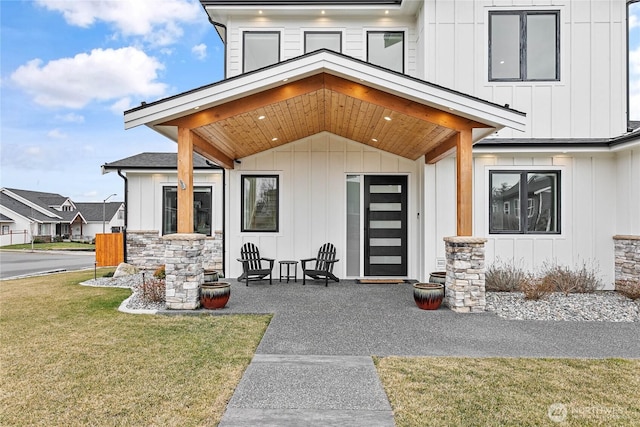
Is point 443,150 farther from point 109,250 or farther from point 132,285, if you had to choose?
point 109,250

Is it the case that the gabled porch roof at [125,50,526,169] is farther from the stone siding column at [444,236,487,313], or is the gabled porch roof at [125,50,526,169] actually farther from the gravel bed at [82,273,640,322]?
the gravel bed at [82,273,640,322]

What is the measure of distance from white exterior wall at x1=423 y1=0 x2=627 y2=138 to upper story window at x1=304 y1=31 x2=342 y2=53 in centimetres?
201

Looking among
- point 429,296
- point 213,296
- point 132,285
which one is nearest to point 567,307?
point 429,296

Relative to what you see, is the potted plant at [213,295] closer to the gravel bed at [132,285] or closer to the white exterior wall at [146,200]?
the gravel bed at [132,285]

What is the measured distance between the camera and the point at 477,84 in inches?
325

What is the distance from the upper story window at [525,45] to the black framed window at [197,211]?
7126 mm

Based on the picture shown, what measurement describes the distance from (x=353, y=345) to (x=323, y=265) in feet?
14.3

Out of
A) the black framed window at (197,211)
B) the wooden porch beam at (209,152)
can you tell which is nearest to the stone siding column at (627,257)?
the wooden porch beam at (209,152)

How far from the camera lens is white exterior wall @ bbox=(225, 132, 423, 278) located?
890 cm

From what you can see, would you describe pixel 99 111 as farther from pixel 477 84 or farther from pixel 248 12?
pixel 477 84

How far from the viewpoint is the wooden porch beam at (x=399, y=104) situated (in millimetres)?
5953

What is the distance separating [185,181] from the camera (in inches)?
230

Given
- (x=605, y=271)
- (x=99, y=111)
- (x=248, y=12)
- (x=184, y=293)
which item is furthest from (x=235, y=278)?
(x=99, y=111)

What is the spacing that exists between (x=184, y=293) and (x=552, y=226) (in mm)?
6963
